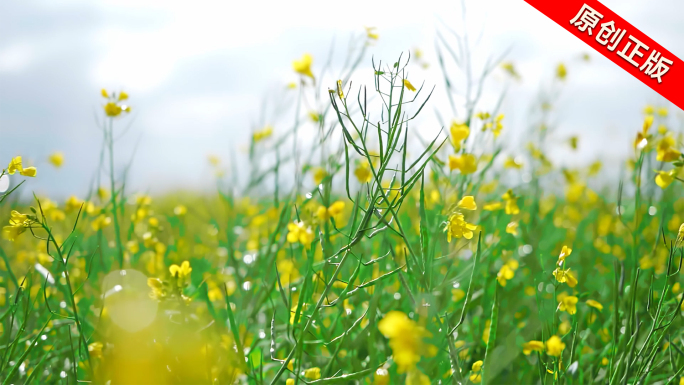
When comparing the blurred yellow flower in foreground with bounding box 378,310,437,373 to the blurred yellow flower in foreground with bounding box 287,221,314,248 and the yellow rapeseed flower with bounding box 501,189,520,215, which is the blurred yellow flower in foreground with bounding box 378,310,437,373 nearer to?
the blurred yellow flower in foreground with bounding box 287,221,314,248

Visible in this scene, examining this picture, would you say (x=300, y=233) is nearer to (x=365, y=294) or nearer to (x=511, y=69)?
(x=365, y=294)

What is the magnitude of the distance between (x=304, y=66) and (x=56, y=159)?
2260mm

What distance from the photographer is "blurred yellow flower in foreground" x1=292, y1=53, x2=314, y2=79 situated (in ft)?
4.83

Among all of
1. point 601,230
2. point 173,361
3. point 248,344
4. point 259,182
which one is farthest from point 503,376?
point 601,230

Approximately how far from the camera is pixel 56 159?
3.11 meters

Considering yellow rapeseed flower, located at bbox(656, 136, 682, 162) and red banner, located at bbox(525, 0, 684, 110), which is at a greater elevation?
red banner, located at bbox(525, 0, 684, 110)

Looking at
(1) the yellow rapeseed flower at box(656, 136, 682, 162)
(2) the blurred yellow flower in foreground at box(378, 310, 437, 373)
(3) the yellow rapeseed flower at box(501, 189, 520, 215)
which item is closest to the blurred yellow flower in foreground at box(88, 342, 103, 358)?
(2) the blurred yellow flower in foreground at box(378, 310, 437, 373)

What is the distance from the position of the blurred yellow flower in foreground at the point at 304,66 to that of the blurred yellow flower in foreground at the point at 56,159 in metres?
2.24

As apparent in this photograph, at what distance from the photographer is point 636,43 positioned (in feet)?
6.09

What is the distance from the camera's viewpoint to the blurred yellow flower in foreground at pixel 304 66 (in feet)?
4.83

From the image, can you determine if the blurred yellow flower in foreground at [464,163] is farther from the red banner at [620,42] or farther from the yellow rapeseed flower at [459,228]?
the red banner at [620,42]

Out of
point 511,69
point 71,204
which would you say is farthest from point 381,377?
point 511,69

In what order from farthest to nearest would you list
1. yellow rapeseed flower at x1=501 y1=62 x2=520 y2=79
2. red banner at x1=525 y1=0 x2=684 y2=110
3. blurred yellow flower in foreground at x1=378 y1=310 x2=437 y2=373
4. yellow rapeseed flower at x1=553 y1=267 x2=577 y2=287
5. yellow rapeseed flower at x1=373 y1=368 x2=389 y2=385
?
yellow rapeseed flower at x1=501 y1=62 x2=520 y2=79
red banner at x1=525 y1=0 x2=684 y2=110
yellow rapeseed flower at x1=553 y1=267 x2=577 y2=287
yellow rapeseed flower at x1=373 y1=368 x2=389 y2=385
blurred yellow flower in foreground at x1=378 y1=310 x2=437 y2=373

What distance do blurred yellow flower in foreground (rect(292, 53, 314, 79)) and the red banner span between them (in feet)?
2.94
